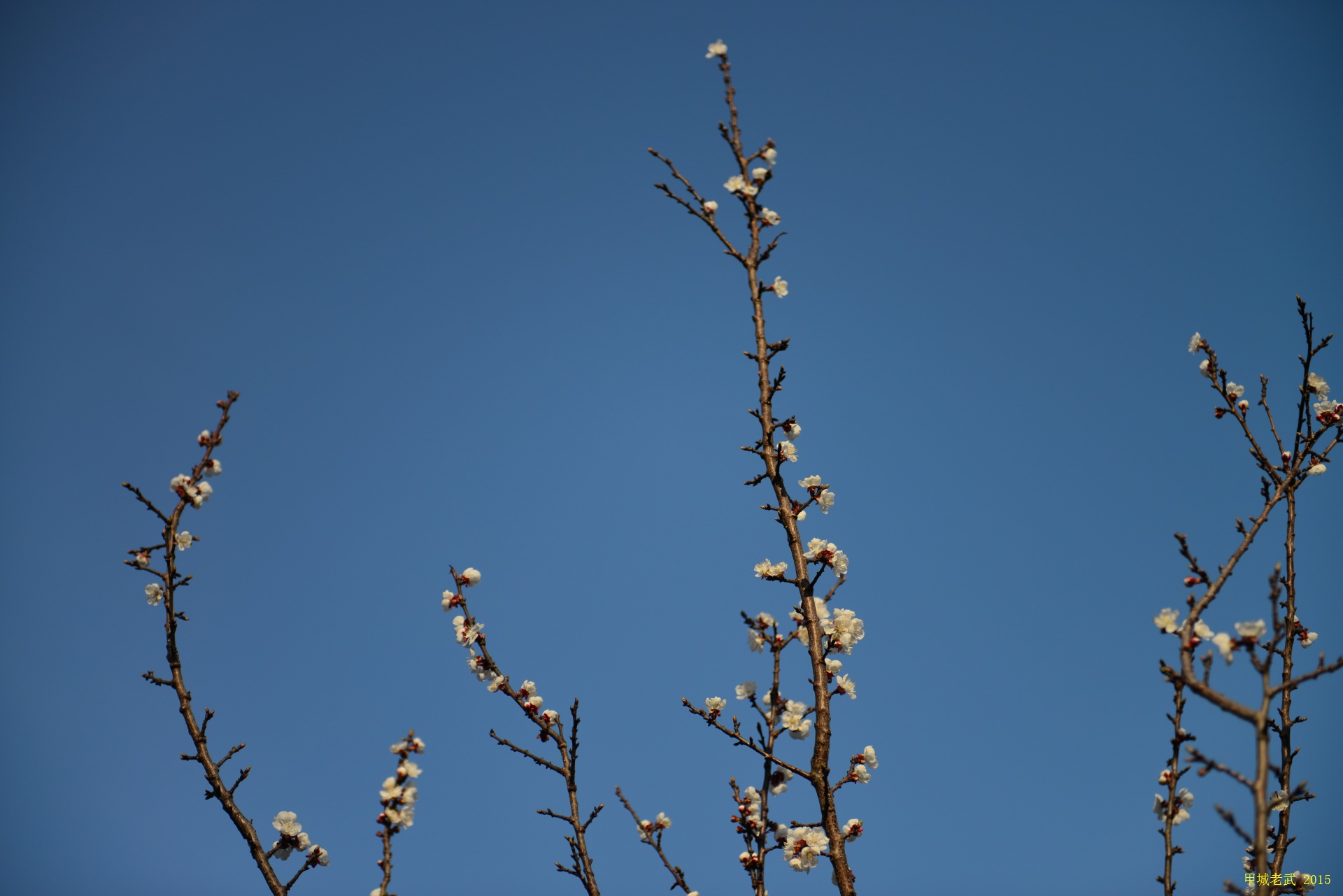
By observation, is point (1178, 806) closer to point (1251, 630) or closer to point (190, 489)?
point (1251, 630)

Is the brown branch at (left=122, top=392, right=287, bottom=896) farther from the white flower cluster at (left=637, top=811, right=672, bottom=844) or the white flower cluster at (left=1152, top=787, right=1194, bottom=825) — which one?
the white flower cluster at (left=1152, top=787, right=1194, bottom=825)

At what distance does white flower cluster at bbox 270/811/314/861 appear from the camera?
4863 millimetres

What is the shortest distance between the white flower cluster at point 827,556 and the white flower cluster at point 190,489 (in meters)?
4.42

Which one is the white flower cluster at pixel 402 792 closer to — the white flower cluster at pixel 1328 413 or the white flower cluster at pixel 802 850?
the white flower cluster at pixel 802 850

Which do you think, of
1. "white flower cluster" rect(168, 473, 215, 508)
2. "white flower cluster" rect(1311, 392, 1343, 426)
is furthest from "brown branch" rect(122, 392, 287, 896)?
"white flower cluster" rect(1311, 392, 1343, 426)

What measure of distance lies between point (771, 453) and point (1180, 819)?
4046mm

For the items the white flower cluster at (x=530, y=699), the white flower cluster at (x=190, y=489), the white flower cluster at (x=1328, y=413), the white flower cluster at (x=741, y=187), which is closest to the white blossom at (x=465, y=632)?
the white flower cluster at (x=530, y=699)

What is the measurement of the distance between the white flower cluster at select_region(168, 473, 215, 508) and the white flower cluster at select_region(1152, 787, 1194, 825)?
719 cm

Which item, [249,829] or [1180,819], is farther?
[1180,819]

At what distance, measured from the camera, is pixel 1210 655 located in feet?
9.58

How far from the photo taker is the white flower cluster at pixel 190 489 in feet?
16.8

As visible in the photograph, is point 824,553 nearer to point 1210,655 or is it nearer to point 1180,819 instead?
point 1210,655

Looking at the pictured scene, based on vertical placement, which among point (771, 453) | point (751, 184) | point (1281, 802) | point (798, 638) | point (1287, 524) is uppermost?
point (751, 184)

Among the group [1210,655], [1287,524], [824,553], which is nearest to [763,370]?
[824,553]
